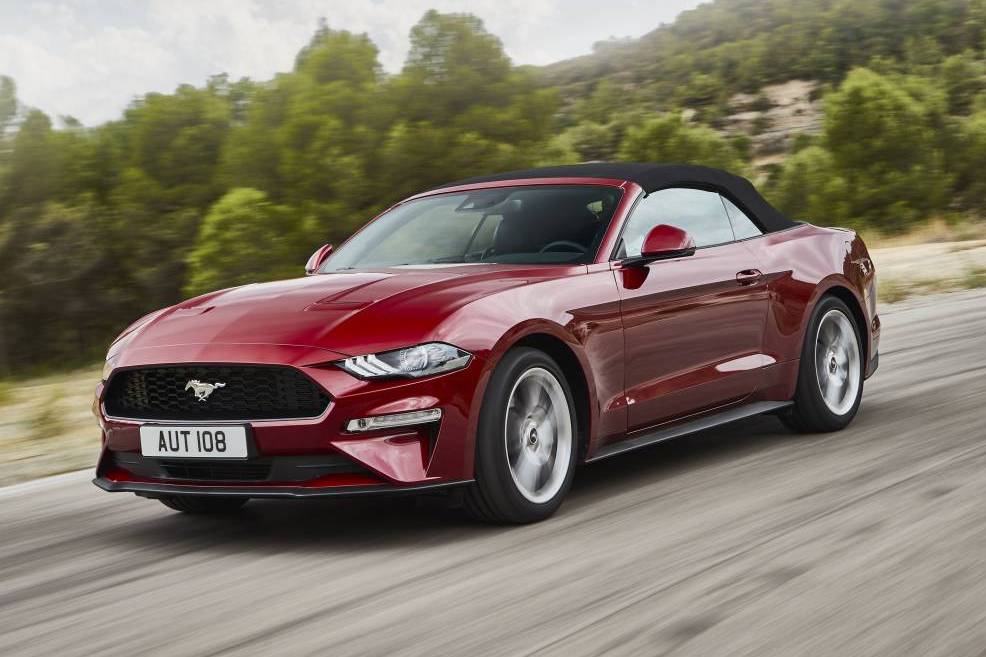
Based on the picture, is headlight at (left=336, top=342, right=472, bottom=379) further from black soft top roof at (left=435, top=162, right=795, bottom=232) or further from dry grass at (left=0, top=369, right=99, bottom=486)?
dry grass at (left=0, top=369, right=99, bottom=486)

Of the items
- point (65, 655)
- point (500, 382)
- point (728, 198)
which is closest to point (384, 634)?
point (65, 655)

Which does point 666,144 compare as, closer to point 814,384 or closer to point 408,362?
point 814,384

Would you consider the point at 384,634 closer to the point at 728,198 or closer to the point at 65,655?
the point at 65,655

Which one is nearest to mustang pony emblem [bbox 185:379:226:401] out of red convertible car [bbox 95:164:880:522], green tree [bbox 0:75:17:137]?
red convertible car [bbox 95:164:880:522]

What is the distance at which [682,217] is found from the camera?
6.36 metres

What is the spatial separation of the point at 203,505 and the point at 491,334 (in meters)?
1.68

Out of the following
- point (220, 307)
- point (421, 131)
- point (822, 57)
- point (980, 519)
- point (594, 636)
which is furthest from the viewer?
point (822, 57)

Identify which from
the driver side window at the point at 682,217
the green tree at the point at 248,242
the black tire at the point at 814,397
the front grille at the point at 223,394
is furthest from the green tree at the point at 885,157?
the front grille at the point at 223,394

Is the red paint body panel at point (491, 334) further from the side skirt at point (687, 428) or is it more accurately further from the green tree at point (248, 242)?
the green tree at point (248, 242)

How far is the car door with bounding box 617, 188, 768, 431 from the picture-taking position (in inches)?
225

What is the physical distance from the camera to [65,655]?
3701mm

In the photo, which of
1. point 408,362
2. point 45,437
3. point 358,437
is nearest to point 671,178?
point 408,362

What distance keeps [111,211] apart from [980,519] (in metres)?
33.6

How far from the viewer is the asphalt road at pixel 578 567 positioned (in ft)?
11.9
